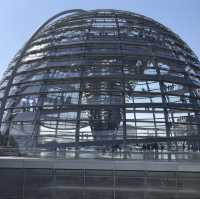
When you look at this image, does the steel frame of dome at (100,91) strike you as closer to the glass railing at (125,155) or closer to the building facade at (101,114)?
the building facade at (101,114)

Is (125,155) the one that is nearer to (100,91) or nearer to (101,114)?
(101,114)

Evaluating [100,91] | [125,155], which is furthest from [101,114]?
[125,155]

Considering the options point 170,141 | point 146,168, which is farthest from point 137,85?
point 146,168

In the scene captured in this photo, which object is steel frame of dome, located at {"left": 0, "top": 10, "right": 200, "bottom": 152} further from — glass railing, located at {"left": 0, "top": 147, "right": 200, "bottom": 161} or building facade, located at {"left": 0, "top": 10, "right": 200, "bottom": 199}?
glass railing, located at {"left": 0, "top": 147, "right": 200, "bottom": 161}

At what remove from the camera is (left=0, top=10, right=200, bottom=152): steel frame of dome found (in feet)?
93.5

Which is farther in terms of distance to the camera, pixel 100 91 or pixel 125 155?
pixel 100 91

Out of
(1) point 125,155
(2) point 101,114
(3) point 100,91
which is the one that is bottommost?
(1) point 125,155

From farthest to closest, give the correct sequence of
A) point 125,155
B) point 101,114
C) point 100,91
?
point 100,91 < point 101,114 < point 125,155

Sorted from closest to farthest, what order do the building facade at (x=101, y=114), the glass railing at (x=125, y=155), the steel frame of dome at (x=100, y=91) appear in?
the building facade at (x=101, y=114)
the glass railing at (x=125, y=155)
the steel frame of dome at (x=100, y=91)

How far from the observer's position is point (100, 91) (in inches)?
1196

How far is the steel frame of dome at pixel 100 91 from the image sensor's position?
2850cm

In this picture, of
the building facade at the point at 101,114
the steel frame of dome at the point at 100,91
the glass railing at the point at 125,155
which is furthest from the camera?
the steel frame of dome at the point at 100,91

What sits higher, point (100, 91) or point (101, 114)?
point (100, 91)

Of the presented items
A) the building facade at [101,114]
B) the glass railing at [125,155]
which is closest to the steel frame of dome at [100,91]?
the building facade at [101,114]
